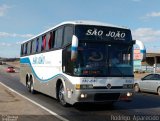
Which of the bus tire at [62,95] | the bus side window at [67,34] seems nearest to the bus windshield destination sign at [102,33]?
the bus side window at [67,34]

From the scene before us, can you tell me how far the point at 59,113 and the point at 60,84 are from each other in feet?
7.96

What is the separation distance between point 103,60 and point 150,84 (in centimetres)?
1011

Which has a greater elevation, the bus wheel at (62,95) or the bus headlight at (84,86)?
the bus headlight at (84,86)

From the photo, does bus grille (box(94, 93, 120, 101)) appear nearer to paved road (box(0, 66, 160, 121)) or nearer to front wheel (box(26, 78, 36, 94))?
paved road (box(0, 66, 160, 121))

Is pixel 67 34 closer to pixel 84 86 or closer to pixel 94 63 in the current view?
pixel 94 63

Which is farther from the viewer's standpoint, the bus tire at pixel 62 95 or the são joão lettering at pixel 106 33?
the bus tire at pixel 62 95

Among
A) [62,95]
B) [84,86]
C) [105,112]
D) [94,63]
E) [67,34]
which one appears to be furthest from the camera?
[62,95]

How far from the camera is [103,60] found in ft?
42.6

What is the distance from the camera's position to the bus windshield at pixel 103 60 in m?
12.8

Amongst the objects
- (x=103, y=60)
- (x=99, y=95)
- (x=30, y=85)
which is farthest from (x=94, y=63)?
(x=30, y=85)

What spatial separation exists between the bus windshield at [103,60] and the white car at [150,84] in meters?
8.89

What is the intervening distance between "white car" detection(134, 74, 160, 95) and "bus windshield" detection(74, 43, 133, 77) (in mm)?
8888

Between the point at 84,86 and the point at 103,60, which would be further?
the point at 103,60

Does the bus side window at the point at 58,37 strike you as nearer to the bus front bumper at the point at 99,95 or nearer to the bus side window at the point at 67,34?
the bus side window at the point at 67,34
